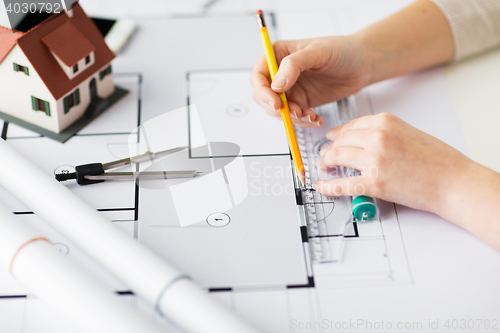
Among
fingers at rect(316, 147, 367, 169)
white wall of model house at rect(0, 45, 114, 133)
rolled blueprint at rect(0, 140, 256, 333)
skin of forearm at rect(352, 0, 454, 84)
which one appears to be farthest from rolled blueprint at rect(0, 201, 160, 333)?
skin of forearm at rect(352, 0, 454, 84)

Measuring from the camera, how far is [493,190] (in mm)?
520

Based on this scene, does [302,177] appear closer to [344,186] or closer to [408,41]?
[344,186]

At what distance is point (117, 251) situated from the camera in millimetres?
451

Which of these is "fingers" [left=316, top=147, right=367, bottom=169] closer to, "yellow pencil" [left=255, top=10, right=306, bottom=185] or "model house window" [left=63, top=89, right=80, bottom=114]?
"yellow pencil" [left=255, top=10, right=306, bottom=185]

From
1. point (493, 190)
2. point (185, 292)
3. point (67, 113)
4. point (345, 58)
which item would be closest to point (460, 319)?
point (493, 190)

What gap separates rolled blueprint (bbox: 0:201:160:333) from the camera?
401 mm

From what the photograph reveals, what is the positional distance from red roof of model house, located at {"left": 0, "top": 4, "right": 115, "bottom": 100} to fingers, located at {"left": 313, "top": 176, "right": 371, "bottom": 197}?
0.36m

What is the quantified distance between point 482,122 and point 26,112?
67 centimetres

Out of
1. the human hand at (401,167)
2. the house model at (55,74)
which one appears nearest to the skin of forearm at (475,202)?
the human hand at (401,167)

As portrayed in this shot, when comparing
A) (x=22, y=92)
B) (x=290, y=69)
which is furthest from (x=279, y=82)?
(x=22, y=92)

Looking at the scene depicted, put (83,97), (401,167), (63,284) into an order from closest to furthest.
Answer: (63,284) < (401,167) < (83,97)

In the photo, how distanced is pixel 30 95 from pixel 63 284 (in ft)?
1.02

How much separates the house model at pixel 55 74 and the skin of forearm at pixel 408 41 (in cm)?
41

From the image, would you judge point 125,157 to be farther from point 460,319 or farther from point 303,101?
point 460,319
